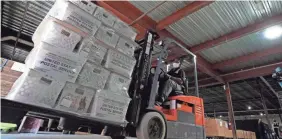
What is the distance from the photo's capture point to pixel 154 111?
3.10 m

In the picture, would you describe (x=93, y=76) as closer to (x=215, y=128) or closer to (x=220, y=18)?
(x=220, y=18)

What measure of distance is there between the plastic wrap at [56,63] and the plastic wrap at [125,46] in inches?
27.8

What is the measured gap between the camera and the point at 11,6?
5004 millimetres

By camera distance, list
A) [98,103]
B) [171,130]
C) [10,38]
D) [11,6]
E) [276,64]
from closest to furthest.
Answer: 1. [98,103]
2. [171,130]
3. [11,6]
4. [10,38]
5. [276,64]

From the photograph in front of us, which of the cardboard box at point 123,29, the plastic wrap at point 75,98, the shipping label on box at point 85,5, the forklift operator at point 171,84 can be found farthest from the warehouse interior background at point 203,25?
the plastic wrap at point 75,98

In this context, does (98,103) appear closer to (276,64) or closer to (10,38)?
(10,38)

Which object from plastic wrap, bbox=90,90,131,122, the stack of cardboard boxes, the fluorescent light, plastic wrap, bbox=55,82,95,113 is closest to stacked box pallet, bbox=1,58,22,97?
plastic wrap, bbox=55,82,95,113

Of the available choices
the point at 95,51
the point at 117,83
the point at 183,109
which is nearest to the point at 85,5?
the point at 95,51

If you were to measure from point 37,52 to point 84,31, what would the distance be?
644 millimetres

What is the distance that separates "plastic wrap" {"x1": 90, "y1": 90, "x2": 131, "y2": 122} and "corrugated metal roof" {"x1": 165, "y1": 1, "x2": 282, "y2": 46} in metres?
3.65

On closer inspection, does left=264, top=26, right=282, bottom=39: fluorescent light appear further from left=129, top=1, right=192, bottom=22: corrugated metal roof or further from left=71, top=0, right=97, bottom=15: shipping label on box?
left=71, top=0, right=97, bottom=15: shipping label on box

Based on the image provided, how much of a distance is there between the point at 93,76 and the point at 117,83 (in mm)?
398

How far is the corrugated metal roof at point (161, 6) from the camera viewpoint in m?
4.60

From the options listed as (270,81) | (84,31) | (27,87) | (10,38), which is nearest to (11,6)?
(10,38)
